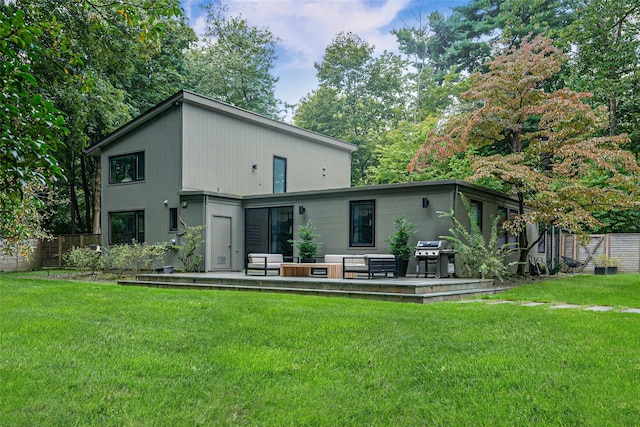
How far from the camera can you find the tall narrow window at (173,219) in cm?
1477

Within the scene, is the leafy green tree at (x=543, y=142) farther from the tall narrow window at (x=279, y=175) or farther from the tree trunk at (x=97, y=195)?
the tree trunk at (x=97, y=195)

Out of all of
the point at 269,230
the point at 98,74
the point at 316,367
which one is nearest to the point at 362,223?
the point at 269,230

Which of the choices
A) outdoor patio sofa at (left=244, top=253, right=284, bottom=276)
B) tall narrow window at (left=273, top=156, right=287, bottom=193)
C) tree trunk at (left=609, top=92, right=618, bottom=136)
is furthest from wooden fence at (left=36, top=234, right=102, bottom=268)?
tree trunk at (left=609, top=92, right=618, bottom=136)

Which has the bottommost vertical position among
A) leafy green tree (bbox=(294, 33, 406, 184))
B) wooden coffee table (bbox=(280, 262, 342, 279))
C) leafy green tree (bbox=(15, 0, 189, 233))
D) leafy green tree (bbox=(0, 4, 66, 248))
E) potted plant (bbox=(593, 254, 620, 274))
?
potted plant (bbox=(593, 254, 620, 274))

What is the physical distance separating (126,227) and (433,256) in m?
10.2

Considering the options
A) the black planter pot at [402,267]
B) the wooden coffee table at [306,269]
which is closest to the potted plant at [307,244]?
the wooden coffee table at [306,269]

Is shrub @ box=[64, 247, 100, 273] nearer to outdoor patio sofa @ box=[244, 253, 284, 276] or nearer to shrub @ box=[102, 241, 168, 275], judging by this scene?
shrub @ box=[102, 241, 168, 275]

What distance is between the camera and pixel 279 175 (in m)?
17.8

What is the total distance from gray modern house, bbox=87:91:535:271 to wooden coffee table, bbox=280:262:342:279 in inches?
81.5

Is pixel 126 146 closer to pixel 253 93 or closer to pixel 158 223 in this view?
pixel 158 223

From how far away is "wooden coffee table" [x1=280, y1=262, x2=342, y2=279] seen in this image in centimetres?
1101

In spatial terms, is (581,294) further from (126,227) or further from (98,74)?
(98,74)

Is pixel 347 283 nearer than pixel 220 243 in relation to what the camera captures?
Yes

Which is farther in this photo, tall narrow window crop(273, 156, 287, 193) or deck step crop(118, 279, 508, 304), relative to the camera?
tall narrow window crop(273, 156, 287, 193)
